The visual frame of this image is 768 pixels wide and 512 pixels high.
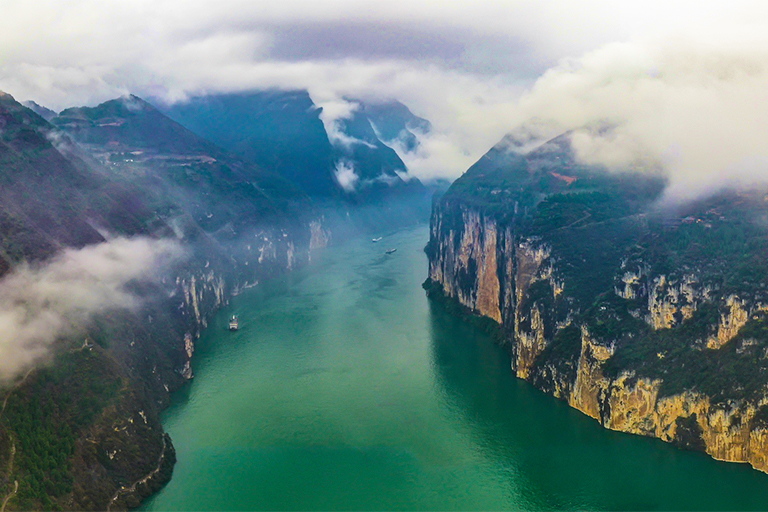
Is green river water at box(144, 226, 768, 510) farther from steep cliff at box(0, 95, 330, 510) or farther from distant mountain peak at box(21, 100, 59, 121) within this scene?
distant mountain peak at box(21, 100, 59, 121)

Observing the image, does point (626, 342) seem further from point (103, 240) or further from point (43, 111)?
point (43, 111)

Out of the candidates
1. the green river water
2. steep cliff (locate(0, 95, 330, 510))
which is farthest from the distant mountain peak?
the green river water

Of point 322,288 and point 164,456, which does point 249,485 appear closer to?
point 164,456

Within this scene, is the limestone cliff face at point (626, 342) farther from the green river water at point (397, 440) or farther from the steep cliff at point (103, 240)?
the steep cliff at point (103, 240)

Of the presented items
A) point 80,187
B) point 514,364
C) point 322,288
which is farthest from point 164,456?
point 322,288

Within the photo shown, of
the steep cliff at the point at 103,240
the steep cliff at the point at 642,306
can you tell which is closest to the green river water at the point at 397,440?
the steep cliff at the point at 642,306

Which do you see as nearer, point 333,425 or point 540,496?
point 540,496

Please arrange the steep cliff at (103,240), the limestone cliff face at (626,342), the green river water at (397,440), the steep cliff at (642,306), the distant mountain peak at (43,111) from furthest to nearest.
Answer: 1. the distant mountain peak at (43,111)
2. the steep cliff at (642,306)
3. the limestone cliff face at (626,342)
4. the green river water at (397,440)
5. the steep cliff at (103,240)
